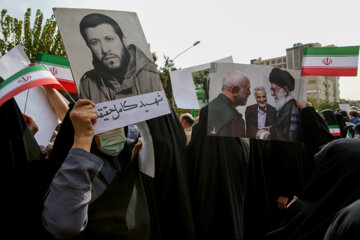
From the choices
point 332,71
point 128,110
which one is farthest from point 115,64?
point 332,71

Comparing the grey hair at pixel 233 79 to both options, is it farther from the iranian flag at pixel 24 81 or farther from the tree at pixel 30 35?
the tree at pixel 30 35

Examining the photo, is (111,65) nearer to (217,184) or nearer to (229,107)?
(229,107)

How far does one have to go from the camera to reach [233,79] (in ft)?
6.09

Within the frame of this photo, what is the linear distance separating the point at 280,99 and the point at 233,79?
39 cm

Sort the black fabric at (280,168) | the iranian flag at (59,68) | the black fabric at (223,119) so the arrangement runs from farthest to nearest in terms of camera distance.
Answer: the iranian flag at (59,68)
the black fabric at (280,168)
the black fabric at (223,119)

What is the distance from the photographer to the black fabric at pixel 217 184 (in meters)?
1.88

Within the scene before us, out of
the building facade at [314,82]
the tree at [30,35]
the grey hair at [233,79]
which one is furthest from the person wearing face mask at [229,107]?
the building facade at [314,82]

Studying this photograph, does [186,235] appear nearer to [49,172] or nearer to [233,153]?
[233,153]

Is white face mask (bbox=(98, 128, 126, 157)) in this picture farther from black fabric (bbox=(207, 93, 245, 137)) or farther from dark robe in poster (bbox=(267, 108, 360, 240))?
dark robe in poster (bbox=(267, 108, 360, 240))

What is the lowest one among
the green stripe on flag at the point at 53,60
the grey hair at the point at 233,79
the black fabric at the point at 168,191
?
the black fabric at the point at 168,191

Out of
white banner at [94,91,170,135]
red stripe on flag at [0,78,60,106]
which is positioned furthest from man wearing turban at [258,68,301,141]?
red stripe on flag at [0,78,60,106]

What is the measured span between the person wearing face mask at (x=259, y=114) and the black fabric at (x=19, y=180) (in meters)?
1.29

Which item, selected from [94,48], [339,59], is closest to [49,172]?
[94,48]

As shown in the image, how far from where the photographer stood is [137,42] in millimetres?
1482
